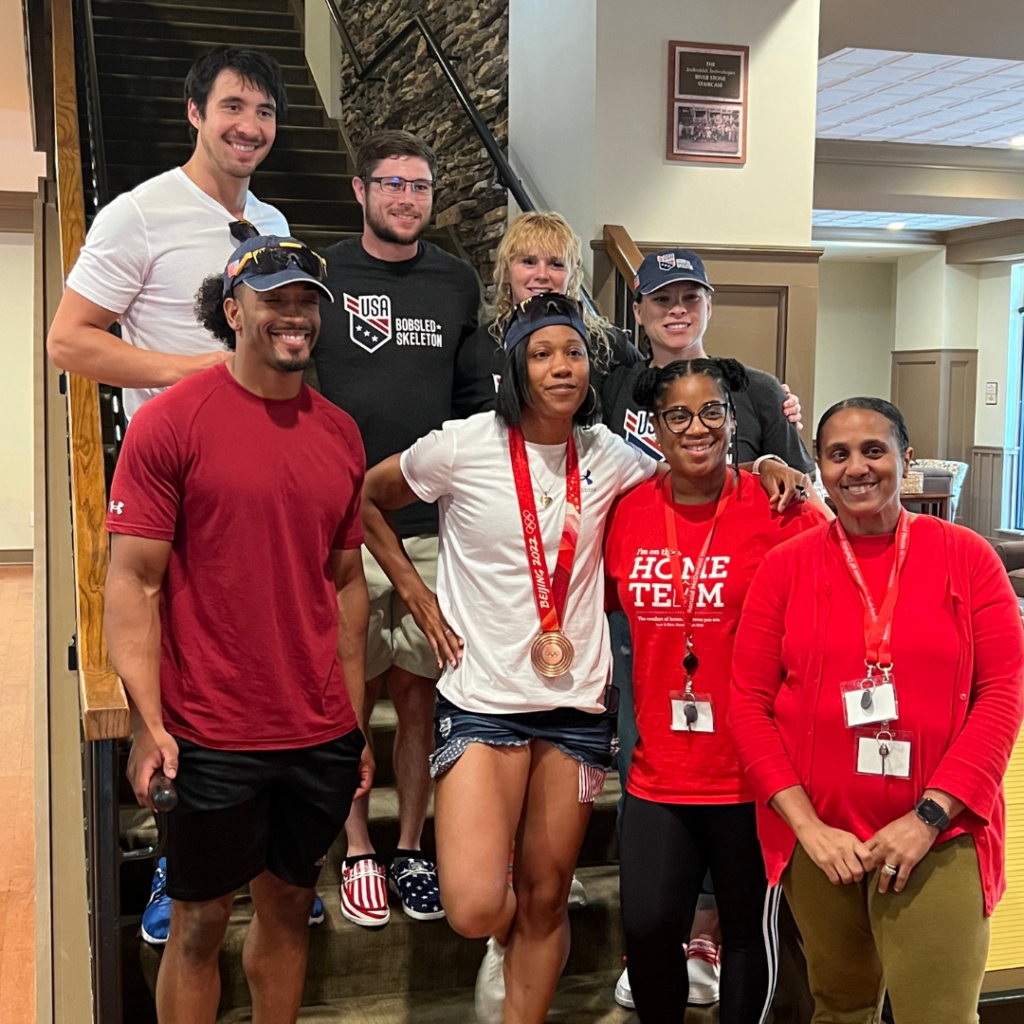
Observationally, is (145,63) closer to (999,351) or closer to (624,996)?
(624,996)

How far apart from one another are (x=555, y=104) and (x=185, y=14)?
282cm

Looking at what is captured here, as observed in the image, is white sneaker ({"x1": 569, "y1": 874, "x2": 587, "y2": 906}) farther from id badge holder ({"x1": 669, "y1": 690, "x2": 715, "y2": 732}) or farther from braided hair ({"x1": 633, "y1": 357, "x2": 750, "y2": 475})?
braided hair ({"x1": 633, "y1": 357, "x2": 750, "y2": 475})

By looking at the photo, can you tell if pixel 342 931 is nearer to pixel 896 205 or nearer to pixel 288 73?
pixel 288 73

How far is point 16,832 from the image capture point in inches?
190

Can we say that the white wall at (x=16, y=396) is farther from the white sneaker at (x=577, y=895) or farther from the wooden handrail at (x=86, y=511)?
the white sneaker at (x=577, y=895)

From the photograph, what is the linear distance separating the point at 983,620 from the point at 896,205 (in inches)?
384

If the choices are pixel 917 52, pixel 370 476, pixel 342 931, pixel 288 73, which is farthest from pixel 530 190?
pixel 342 931

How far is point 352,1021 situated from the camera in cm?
258

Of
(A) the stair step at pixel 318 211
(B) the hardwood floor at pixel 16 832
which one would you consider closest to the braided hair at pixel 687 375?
(B) the hardwood floor at pixel 16 832

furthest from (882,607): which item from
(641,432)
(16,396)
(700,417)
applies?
(16,396)

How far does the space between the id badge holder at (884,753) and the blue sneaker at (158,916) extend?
1522 mm

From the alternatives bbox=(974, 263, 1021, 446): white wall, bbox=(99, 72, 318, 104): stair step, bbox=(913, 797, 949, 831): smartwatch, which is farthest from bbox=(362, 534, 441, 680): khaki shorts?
bbox=(974, 263, 1021, 446): white wall

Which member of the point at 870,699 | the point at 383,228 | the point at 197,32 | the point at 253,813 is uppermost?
the point at 197,32

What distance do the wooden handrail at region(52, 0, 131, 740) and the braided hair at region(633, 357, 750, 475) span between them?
1.12 metres
